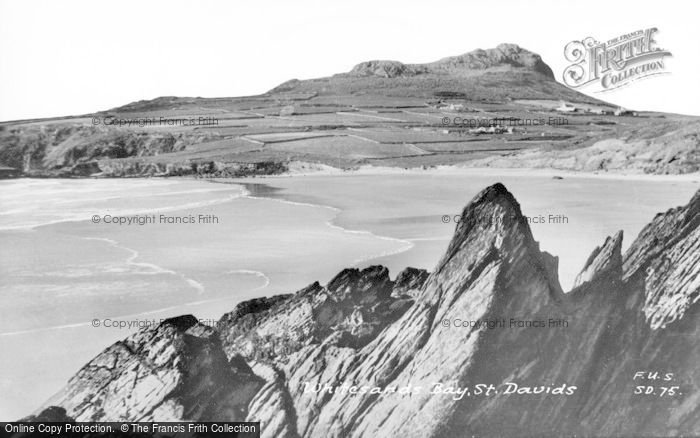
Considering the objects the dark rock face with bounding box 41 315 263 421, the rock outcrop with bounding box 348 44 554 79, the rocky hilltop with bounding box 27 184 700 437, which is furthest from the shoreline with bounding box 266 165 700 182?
the dark rock face with bounding box 41 315 263 421

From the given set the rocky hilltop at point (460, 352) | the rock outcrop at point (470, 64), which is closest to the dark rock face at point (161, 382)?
the rocky hilltop at point (460, 352)

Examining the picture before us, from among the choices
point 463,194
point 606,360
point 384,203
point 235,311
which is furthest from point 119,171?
point 606,360

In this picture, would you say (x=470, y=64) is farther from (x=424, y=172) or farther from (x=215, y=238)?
(x=215, y=238)

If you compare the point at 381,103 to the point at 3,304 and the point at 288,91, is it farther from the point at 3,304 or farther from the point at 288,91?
the point at 3,304

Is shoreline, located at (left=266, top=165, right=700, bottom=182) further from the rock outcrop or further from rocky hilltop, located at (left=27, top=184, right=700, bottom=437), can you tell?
rocky hilltop, located at (left=27, top=184, right=700, bottom=437)

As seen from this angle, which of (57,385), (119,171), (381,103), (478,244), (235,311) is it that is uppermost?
(381,103)
